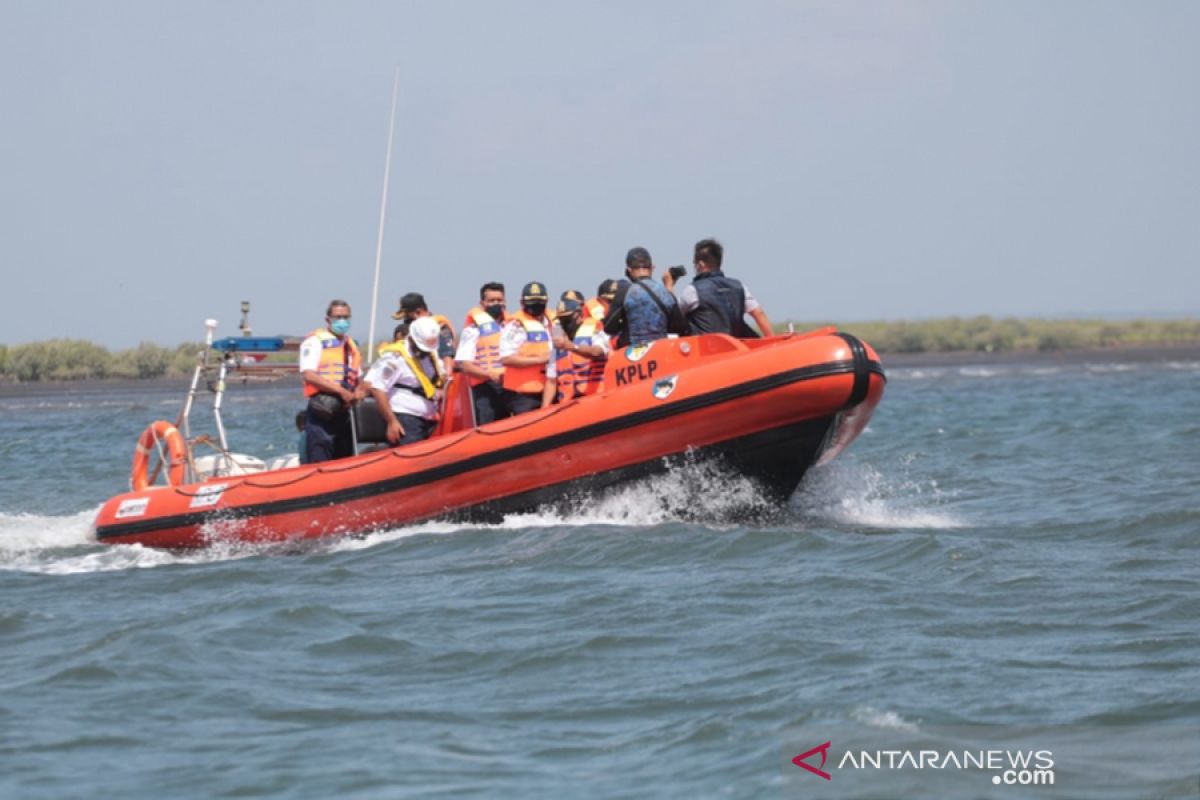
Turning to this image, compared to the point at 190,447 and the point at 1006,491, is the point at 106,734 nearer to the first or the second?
the point at 190,447

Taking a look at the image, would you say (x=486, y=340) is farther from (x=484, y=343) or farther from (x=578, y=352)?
(x=578, y=352)

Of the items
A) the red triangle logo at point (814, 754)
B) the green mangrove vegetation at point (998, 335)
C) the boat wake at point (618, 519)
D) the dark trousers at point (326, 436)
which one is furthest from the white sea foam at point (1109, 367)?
the red triangle logo at point (814, 754)

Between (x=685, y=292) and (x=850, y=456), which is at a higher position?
(x=685, y=292)

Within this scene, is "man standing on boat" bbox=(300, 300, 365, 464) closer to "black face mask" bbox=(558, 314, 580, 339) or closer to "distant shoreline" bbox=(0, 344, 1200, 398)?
"black face mask" bbox=(558, 314, 580, 339)

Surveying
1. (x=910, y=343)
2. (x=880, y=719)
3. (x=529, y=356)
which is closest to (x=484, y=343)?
(x=529, y=356)

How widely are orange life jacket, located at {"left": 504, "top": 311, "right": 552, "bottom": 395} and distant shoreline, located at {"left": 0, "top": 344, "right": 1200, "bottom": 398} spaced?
Result: 71.5ft

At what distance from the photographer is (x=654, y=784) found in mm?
5156

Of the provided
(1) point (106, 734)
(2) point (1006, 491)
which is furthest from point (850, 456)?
(1) point (106, 734)

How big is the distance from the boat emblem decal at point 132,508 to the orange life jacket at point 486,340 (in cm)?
229

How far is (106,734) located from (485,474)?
12.7ft

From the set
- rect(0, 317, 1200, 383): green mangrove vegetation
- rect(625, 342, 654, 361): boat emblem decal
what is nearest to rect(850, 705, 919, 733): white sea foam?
rect(625, 342, 654, 361): boat emblem decal

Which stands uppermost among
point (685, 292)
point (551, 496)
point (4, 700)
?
point (685, 292)

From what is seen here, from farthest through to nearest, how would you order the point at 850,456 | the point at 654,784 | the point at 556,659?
1. the point at 850,456
2. the point at 556,659
3. the point at 654,784

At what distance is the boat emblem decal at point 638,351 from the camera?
9.34 metres
